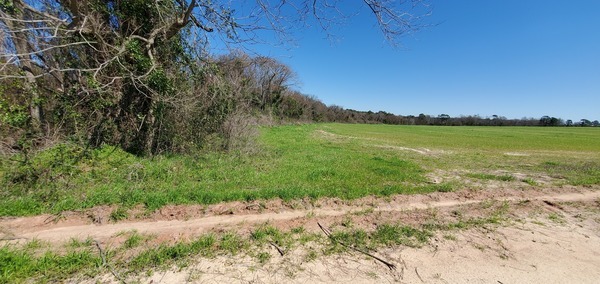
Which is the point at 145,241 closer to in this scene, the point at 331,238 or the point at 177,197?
the point at 177,197

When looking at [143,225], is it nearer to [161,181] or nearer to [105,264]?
[105,264]

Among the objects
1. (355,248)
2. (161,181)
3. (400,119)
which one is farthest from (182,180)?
(400,119)

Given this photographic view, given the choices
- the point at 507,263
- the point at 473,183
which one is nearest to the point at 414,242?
the point at 507,263

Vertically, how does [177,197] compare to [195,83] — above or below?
below

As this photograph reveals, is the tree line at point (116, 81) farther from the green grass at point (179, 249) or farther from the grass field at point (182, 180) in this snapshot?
the green grass at point (179, 249)

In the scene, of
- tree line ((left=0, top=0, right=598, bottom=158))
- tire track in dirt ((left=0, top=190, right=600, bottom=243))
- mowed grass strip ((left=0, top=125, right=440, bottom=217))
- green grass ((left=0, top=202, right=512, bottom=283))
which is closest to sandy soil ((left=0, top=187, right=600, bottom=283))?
tire track in dirt ((left=0, top=190, right=600, bottom=243))

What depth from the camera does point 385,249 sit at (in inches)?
133

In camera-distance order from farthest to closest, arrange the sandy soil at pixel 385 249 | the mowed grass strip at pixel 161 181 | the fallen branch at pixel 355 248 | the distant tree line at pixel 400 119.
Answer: the distant tree line at pixel 400 119 < the mowed grass strip at pixel 161 181 < the fallen branch at pixel 355 248 < the sandy soil at pixel 385 249

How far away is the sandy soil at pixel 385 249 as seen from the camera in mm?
2824

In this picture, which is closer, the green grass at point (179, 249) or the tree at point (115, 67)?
the green grass at point (179, 249)

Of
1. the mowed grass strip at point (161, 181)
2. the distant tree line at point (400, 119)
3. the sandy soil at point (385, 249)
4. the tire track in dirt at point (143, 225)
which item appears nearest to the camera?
the sandy soil at point (385, 249)

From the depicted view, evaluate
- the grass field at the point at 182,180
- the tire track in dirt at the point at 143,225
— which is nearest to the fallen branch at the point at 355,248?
the tire track in dirt at the point at 143,225

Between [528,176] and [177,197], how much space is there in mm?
10841

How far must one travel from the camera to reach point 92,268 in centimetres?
278
